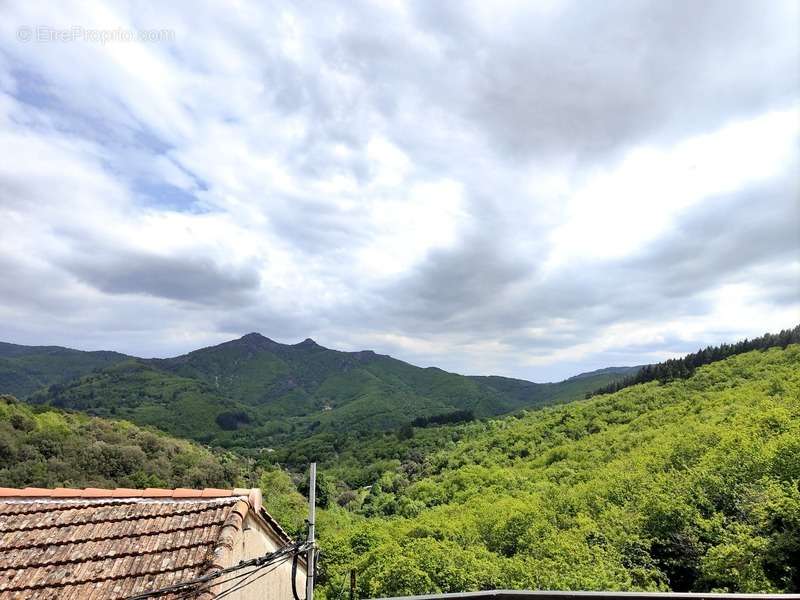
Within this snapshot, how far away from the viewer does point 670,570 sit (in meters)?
20.1

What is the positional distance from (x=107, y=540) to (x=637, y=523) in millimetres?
25463

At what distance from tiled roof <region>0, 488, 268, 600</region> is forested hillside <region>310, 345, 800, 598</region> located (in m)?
15.9

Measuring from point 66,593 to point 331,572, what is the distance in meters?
35.2

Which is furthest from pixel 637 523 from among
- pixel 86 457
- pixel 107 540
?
pixel 86 457

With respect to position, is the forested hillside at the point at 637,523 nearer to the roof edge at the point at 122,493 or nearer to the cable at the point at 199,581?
the roof edge at the point at 122,493

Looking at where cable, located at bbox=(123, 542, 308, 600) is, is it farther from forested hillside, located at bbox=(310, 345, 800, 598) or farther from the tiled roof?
forested hillside, located at bbox=(310, 345, 800, 598)

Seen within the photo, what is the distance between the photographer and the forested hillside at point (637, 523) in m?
17.0

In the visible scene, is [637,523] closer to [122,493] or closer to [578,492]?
[578,492]

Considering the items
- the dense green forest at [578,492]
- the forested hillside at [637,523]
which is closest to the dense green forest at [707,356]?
the dense green forest at [578,492]

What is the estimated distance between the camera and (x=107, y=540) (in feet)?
17.6

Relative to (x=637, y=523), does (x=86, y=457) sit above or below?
below

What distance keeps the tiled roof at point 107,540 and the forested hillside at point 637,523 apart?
15878 millimetres

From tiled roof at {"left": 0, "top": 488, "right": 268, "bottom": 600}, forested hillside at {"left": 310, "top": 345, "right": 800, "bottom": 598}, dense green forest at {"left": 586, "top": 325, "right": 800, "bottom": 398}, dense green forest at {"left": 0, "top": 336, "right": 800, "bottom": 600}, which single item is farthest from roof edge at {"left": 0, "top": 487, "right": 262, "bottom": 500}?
dense green forest at {"left": 586, "top": 325, "right": 800, "bottom": 398}

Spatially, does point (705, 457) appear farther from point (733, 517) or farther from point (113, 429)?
point (113, 429)
